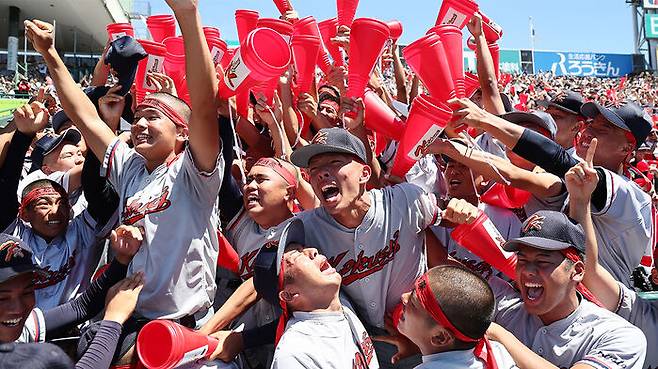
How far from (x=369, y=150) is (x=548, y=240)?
117 centimetres

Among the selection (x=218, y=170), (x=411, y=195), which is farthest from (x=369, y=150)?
(x=218, y=170)

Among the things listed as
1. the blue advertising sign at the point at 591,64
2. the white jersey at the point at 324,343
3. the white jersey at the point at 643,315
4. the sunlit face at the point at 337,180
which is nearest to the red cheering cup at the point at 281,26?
the sunlit face at the point at 337,180

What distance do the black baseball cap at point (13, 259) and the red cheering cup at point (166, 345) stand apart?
1.50ft

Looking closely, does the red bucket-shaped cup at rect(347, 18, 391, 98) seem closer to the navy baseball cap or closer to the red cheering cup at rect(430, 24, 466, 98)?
the red cheering cup at rect(430, 24, 466, 98)

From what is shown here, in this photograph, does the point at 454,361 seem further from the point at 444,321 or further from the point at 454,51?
the point at 454,51

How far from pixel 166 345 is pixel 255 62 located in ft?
3.64

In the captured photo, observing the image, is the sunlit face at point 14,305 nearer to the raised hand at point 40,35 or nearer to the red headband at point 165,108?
the red headband at point 165,108

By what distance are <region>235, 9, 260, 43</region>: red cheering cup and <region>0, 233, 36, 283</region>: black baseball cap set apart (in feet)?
7.20

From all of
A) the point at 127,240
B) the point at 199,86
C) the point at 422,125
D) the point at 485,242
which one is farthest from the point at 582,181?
the point at 127,240

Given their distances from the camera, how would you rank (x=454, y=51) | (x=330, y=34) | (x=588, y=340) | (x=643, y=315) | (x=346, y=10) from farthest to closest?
1. (x=330, y=34)
2. (x=346, y=10)
3. (x=454, y=51)
4. (x=643, y=315)
5. (x=588, y=340)

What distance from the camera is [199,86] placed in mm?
2033

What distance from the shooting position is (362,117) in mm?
3064

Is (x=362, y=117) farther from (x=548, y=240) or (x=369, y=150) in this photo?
(x=548, y=240)

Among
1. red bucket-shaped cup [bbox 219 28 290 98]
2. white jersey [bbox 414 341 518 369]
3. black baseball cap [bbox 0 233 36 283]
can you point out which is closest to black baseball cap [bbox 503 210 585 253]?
white jersey [bbox 414 341 518 369]
